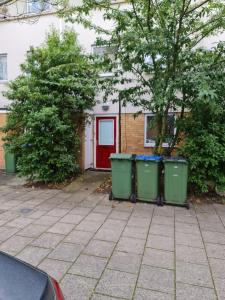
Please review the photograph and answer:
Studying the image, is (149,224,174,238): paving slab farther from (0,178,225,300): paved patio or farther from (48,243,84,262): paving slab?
(48,243,84,262): paving slab

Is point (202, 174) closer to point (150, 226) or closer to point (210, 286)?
point (150, 226)

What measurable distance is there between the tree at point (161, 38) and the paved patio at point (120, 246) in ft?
8.00

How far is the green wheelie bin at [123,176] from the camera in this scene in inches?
235

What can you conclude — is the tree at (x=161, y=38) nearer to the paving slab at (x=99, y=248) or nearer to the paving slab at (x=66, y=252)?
the paving slab at (x=99, y=248)

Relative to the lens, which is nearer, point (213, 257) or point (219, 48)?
point (213, 257)

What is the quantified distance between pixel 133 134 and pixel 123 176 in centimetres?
A: 326

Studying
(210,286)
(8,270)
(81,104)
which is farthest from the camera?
(81,104)

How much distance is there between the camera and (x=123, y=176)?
6.02 meters

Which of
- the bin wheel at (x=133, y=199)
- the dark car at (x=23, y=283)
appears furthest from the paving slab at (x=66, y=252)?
the bin wheel at (x=133, y=199)

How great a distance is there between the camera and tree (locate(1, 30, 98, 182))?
6965 millimetres

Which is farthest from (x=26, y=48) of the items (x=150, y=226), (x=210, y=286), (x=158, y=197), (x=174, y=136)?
(x=210, y=286)

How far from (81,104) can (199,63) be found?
3.38 meters

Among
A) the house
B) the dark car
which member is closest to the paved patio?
the dark car

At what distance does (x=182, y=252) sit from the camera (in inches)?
143
